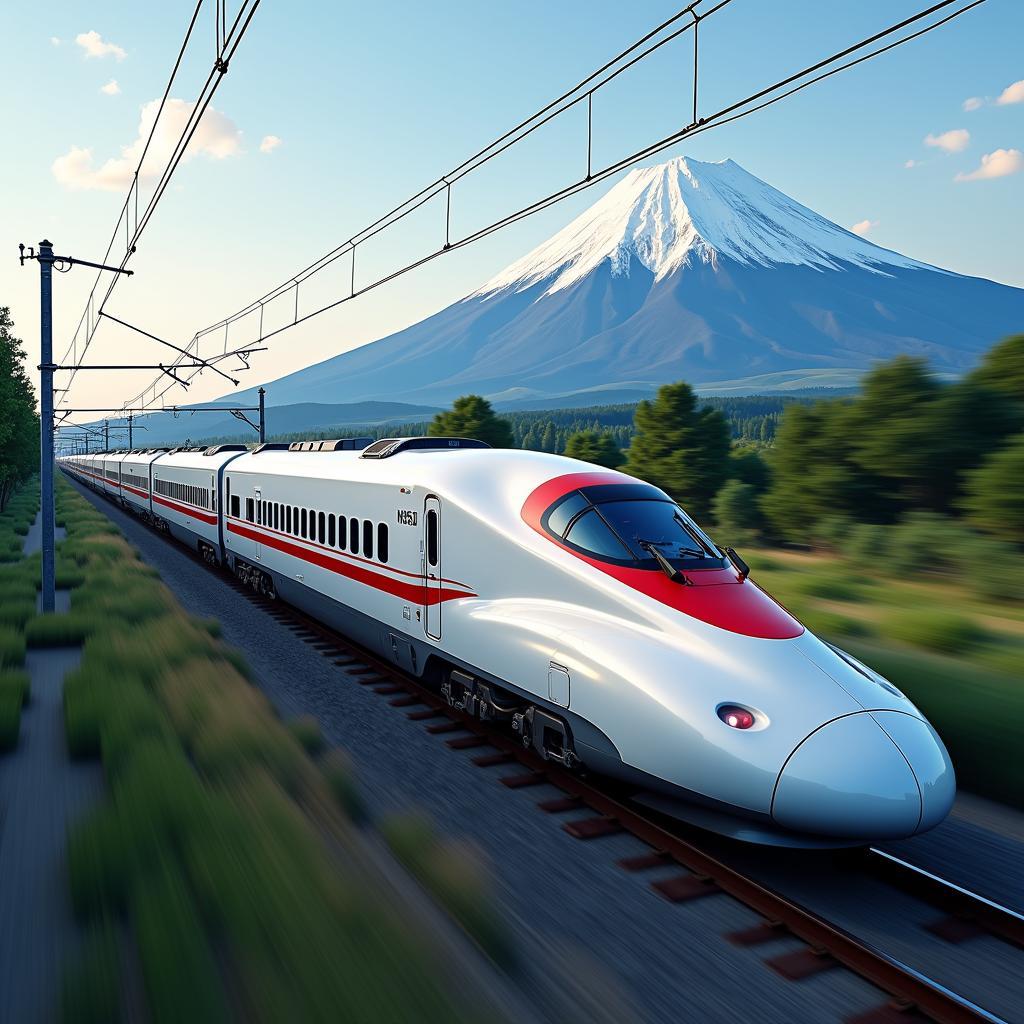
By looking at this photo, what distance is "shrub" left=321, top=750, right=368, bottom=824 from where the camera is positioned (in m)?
7.11

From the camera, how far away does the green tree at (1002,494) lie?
18969 millimetres

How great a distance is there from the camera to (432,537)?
9.89 metres

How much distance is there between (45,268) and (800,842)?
628 inches

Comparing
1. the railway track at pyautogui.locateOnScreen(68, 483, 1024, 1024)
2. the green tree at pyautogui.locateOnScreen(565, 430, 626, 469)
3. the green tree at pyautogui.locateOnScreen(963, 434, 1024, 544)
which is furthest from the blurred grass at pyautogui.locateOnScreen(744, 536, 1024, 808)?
the green tree at pyautogui.locateOnScreen(565, 430, 626, 469)

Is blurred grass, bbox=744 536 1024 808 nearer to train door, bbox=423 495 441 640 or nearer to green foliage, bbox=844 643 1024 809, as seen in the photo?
green foliage, bbox=844 643 1024 809

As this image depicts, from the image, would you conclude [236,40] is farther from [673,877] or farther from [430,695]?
[673,877]

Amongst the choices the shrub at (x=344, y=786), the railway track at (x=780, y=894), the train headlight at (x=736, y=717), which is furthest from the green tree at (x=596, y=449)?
the train headlight at (x=736, y=717)

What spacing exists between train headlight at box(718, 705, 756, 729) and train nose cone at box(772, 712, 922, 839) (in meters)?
0.39

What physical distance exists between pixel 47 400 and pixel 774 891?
1475 centimetres

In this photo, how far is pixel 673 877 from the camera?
6348mm

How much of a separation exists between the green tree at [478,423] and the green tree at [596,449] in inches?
146

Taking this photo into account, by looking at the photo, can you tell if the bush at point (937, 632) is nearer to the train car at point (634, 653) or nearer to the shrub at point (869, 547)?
the train car at point (634, 653)

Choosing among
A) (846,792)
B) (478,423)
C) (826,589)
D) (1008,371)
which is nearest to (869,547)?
(1008,371)

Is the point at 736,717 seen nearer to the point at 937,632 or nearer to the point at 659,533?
the point at 659,533
